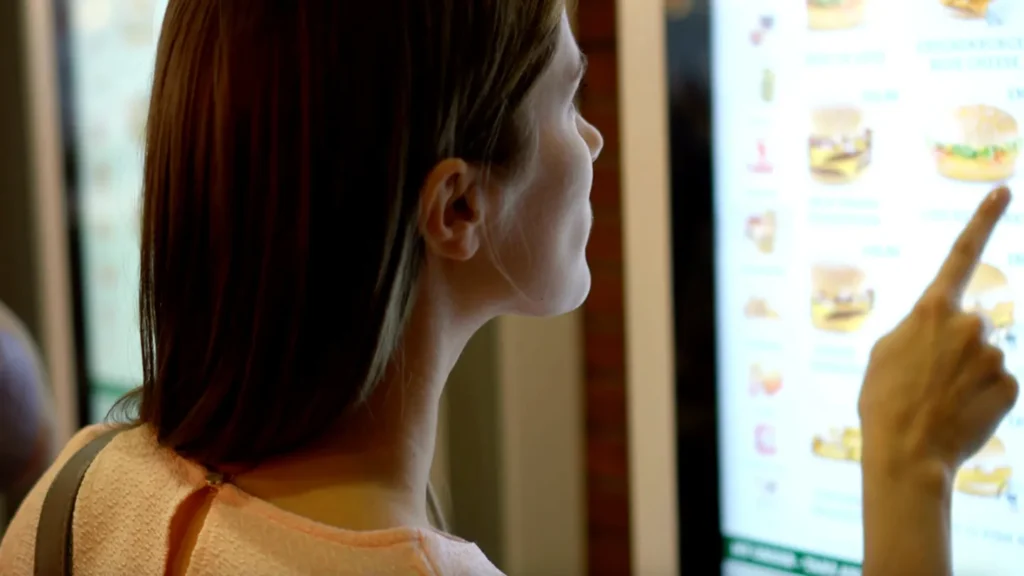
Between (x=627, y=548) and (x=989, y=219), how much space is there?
2.47 feet

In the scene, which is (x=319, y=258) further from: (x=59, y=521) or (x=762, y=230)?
(x=762, y=230)

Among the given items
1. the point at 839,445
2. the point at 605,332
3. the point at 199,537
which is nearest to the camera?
the point at 199,537

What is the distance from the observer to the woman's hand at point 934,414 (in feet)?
2.32

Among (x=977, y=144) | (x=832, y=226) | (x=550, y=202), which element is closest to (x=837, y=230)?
(x=832, y=226)

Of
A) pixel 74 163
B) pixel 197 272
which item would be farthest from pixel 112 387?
pixel 197 272

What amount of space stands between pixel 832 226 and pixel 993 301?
0.14 meters

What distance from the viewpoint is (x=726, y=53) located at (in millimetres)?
905

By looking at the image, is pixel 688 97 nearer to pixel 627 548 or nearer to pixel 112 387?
pixel 627 548

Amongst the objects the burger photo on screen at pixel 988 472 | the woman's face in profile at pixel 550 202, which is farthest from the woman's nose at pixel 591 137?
the burger photo on screen at pixel 988 472

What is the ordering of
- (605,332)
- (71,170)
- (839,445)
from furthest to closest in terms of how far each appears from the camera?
1. (71,170)
2. (605,332)
3. (839,445)

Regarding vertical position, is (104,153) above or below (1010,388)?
above

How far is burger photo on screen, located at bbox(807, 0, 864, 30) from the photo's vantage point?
835mm

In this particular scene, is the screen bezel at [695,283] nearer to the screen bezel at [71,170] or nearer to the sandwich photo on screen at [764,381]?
the sandwich photo on screen at [764,381]

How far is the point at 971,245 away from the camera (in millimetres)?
717
